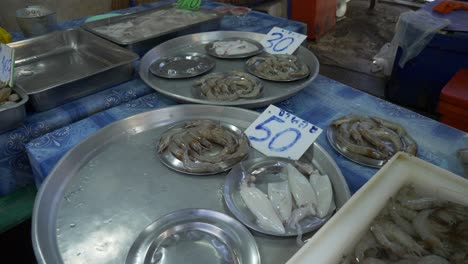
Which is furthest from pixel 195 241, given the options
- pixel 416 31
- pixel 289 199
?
pixel 416 31

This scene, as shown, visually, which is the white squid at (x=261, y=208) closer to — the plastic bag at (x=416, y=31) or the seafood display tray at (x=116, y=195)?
the seafood display tray at (x=116, y=195)

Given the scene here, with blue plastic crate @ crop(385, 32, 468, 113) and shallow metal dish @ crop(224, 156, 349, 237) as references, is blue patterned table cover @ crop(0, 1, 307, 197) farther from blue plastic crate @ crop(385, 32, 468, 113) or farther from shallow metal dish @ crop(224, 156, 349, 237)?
blue plastic crate @ crop(385, 32, 468, 113)

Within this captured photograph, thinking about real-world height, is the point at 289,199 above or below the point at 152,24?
below

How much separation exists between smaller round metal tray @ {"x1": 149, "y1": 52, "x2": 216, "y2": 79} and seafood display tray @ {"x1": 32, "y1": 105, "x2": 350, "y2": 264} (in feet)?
1.57

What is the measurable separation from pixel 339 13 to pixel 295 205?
6.57m

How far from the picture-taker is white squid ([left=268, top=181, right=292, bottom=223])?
1088mm

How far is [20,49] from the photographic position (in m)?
2.07

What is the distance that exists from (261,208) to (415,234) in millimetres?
460

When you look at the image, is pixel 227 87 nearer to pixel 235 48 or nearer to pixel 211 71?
pixel 211 71

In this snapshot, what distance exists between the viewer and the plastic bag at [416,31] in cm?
338

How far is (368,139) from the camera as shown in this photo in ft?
4.48

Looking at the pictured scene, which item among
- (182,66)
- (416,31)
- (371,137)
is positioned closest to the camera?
(371,137)

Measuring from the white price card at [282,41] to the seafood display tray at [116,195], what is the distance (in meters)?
0.83

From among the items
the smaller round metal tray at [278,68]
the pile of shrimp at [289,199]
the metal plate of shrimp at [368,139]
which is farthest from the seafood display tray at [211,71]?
the pile of shrimp at [289,199]
